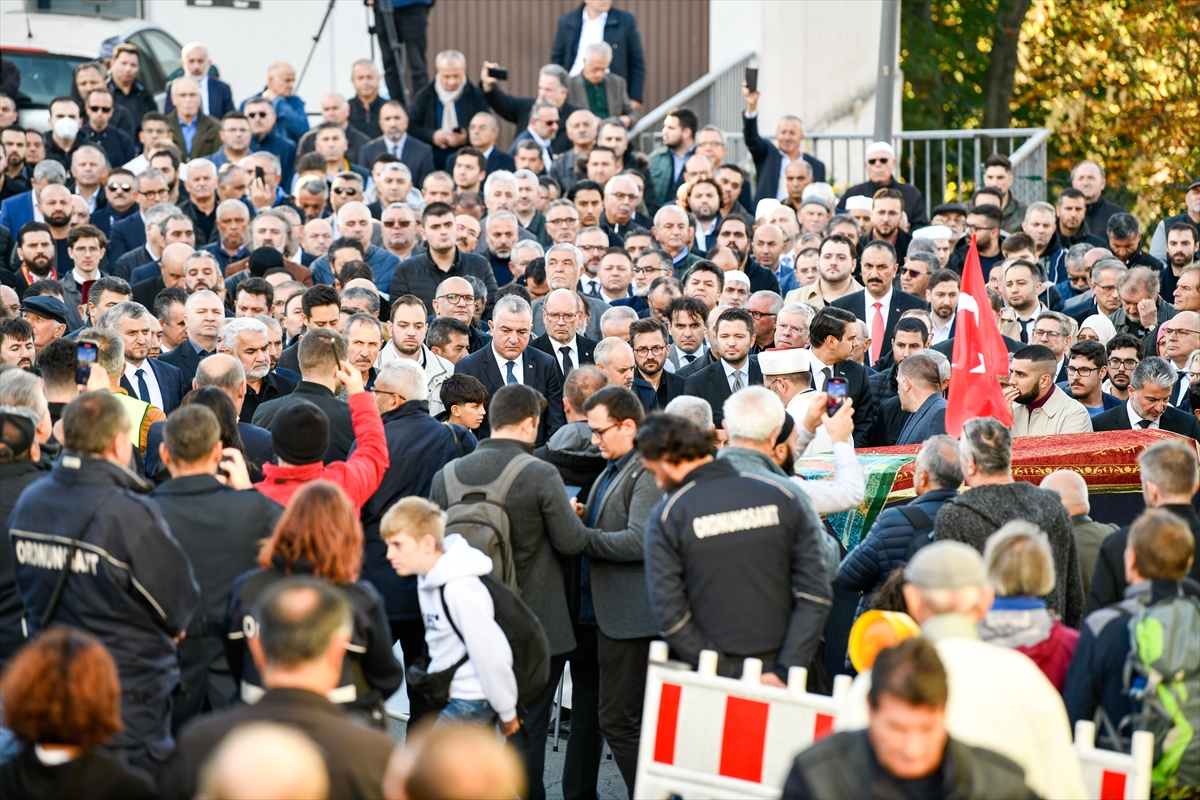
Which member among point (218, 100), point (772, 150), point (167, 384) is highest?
point (218, 100)

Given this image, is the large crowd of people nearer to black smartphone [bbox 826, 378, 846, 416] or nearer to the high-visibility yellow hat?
black smartphone [bbox 826, 378, 846, 416]

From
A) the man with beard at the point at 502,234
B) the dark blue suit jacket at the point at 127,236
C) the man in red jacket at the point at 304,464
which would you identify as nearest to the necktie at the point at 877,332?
the man with beard at the point at 502,234

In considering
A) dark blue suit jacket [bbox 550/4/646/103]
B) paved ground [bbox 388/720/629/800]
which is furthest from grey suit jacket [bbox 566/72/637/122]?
paved ground [bbox 388/720/629/800]

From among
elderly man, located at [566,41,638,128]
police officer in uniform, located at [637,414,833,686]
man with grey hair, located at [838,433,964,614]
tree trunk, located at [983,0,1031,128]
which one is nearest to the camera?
police officer in uniform, located at [637,414,833,686]

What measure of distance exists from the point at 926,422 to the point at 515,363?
8.68 ft

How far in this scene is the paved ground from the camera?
7375 millimetres

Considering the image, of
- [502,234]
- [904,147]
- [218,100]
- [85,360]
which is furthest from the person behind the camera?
[904,147]

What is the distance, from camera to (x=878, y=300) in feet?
37.0

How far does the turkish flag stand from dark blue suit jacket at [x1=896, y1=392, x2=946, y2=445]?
5.5 inches

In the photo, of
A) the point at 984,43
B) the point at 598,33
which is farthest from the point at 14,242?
the point at 984,43

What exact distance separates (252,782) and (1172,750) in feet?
10.8

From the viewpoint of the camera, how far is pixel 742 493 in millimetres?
5797

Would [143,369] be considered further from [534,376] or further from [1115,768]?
[1115,768]

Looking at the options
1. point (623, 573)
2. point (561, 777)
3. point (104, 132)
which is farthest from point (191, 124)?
point (623, 573)
